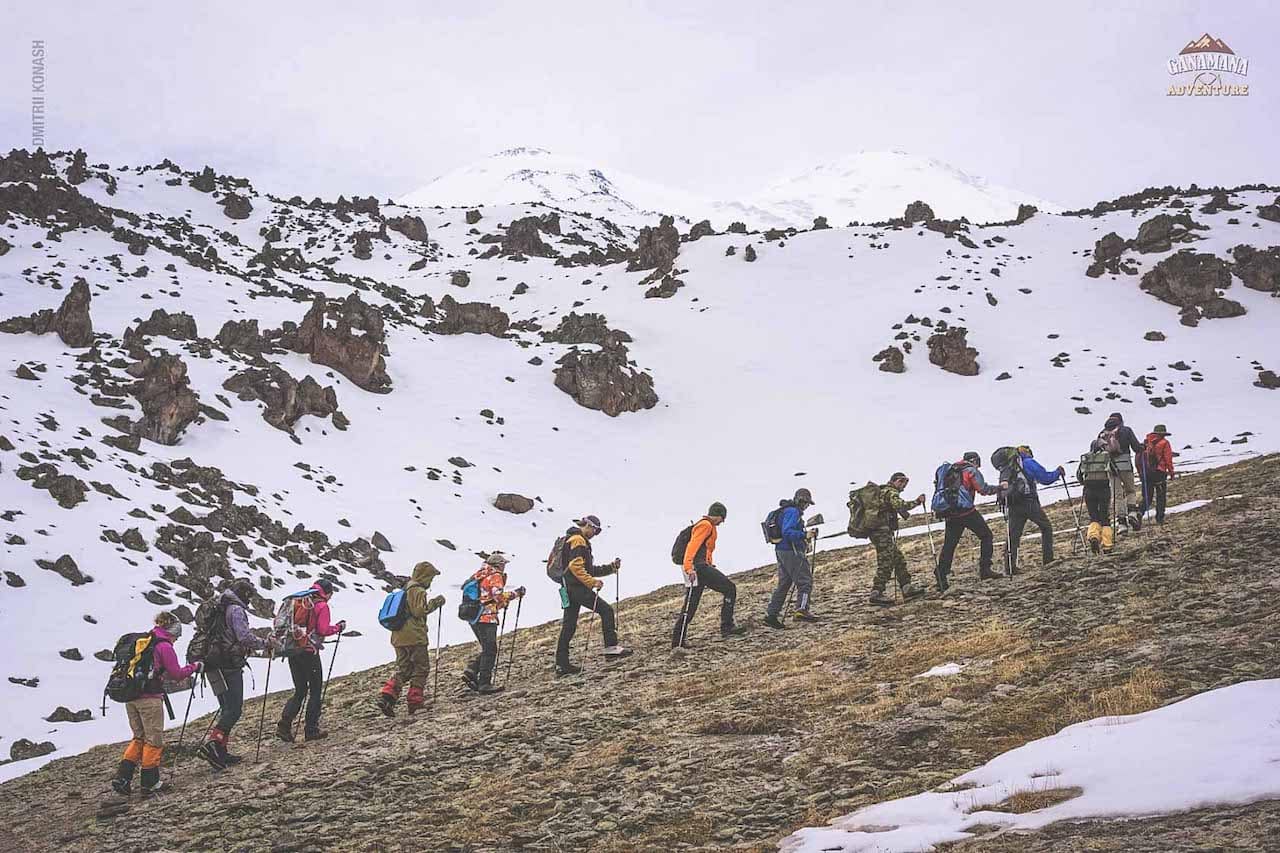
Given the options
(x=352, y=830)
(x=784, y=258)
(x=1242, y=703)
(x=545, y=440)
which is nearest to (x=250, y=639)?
(x=352, y=830)

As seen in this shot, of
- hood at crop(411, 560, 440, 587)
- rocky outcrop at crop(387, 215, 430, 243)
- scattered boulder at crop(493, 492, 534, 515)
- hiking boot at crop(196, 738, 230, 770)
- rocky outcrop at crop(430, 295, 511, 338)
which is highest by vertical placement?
rocky outcrop at crop(387, 215, 430, 243)

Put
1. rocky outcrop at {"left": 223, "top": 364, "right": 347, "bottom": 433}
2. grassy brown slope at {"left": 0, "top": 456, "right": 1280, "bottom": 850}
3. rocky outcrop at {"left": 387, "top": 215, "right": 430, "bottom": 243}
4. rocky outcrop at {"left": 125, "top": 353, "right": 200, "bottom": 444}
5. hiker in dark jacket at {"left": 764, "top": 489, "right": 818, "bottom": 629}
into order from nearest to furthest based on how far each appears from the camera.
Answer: grassy brown slope at {"left": 0, "top": 456, "right": 1280, "bottom": 850} < hiker in dark jacket at {"left": 764, "top": 489, "right": 818, "bottom": 629} < rocky outcrop at {"left": 125, "top": 353, "right": 200, "bottom": 444} < rocky outcrop at {"left": 223, "top": 364, "right": 347, "bottom": 433} < rocky outcrop at {"left": 387, "top": 215, "right": 430, "bottom": 243}

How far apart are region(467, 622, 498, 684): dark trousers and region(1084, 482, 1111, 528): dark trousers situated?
11.5 m

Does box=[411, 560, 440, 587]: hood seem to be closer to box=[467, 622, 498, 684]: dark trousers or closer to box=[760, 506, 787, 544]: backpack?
box=[467, 622, 498, 684]: dark trousers

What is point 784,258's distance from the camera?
285ft

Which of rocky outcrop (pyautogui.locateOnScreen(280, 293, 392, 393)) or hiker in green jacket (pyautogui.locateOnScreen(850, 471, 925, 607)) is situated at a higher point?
rocky outcrop (pyautogui.locateOnScreen(280, 293, 392, 393))

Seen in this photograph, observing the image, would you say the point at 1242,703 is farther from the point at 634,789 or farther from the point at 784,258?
the point at 784,258

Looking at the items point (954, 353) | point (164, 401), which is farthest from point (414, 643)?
point (954, 353)

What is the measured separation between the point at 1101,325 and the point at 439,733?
2725 inches

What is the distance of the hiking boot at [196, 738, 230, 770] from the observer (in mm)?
12898

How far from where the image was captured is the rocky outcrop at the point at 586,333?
69562 millimetres

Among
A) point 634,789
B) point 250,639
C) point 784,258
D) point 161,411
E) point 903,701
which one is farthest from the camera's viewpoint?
point 784,258

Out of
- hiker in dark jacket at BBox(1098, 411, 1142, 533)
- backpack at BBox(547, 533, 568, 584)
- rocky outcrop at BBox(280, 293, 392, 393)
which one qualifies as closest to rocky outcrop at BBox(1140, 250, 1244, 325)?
hiker in dark jacket at BBox(1098, 411, 1142, 533)

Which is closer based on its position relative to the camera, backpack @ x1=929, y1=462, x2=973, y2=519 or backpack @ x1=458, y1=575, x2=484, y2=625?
backpack @ x1=458, y1=575, x2=484, y2=625
